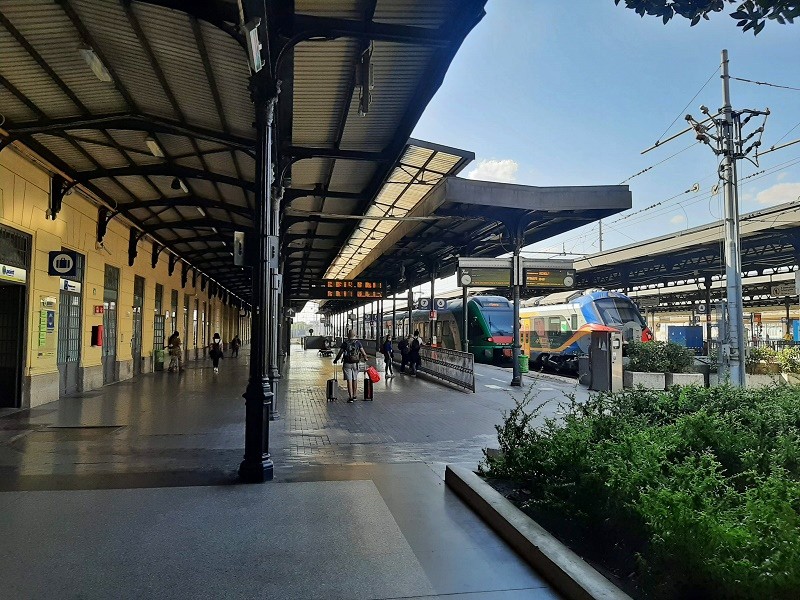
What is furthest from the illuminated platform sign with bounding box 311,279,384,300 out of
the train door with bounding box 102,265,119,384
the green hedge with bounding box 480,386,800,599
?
the green hedge with bounding box 480,386,800,599

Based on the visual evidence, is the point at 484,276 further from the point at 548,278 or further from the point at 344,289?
the point at 344,289

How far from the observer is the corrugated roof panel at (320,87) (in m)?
8.15

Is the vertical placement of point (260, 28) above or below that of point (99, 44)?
below

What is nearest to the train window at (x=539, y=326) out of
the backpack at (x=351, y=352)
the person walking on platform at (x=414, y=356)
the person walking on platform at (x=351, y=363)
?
the person walking on platform at (x=414, y=356)

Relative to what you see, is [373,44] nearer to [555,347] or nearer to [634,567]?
[634,567]

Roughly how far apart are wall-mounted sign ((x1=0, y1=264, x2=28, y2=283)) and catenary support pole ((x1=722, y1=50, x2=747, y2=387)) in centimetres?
1457

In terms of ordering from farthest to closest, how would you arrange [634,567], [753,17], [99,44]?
[99,44] → [634,567] → [753,17]

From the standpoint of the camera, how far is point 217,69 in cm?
828

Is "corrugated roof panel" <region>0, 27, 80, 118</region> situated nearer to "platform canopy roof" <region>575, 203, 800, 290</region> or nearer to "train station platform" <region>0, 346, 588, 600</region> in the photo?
"train station platform" <region>0, 346, 588, 600</region>

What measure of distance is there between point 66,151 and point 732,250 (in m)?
14.5

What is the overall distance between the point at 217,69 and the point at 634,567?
7971 mm

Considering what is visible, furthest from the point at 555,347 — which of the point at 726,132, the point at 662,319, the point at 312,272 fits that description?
the point at 662,319

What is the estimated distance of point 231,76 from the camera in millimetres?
8461

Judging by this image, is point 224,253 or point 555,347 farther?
point 224,253
